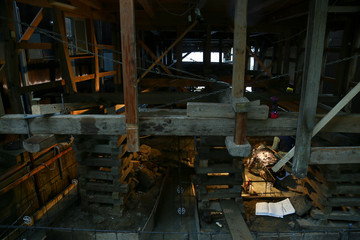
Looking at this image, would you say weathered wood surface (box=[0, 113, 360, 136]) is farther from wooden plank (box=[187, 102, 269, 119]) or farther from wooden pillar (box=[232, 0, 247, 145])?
wooden pillar (box=[232, 0, 247, 145])

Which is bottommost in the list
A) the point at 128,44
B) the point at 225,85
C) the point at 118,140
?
the point at 118,140

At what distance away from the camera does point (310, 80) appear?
11.8ft

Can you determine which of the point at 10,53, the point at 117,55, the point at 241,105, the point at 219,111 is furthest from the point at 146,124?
the point at 117,55

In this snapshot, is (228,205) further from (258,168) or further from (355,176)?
(258,168)

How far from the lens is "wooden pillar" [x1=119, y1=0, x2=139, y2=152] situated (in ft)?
11.0

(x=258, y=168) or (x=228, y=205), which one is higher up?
(x=228, y=205)

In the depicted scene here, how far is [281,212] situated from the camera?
7.02m

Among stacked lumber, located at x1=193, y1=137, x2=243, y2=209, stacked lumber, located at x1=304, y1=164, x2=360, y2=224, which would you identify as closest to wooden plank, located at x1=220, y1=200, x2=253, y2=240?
stacked lumber, located at x1=193, y1=137, x2=243, y2=209

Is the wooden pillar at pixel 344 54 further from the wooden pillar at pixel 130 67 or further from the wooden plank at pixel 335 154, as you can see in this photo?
the wooden pillar at pixel 130 67

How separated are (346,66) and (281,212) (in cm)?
459

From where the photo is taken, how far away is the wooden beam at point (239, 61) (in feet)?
11.4

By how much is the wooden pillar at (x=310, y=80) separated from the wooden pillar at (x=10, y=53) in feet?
19.2

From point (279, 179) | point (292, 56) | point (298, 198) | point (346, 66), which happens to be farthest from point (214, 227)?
point (292, 56)

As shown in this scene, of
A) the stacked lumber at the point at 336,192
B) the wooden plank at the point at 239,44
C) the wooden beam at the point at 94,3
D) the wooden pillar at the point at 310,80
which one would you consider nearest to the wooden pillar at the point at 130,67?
the wooden plank at the point at 239,44
